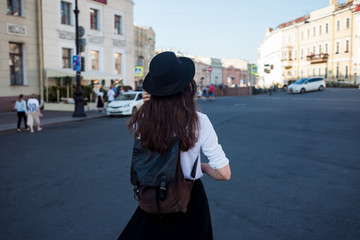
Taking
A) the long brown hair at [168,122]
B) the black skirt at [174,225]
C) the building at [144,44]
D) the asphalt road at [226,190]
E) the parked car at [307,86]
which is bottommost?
the asphalt road at [226,190]

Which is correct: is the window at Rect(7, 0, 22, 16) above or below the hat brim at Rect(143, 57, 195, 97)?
above

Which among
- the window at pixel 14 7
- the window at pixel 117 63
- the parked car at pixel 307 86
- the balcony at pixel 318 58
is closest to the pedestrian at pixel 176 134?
the window at pixel 14 7

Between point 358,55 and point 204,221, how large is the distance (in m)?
56.9

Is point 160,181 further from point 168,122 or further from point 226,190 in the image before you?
point 226,190

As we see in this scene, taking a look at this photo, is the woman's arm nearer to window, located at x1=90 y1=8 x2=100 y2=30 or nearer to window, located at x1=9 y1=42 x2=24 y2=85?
window, located at x1=9 y1=42 x2=24 y2=85

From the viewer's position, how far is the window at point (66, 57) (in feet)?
84.2

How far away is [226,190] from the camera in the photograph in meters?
5.28

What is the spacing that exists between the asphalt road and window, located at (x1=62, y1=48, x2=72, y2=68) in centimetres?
1728

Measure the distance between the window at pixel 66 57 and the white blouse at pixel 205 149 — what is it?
2556cm

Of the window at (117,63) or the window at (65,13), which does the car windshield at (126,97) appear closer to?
the window at (65,13)

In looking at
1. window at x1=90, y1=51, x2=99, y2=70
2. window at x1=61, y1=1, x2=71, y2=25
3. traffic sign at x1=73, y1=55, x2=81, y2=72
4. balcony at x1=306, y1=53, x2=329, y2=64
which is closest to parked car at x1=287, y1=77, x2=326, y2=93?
balcony at x1=306, y1=53, x2=329, y2=64

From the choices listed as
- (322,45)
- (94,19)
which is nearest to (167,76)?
(94,19)

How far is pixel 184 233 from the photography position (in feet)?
6.61

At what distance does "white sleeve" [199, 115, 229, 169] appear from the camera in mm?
2008
